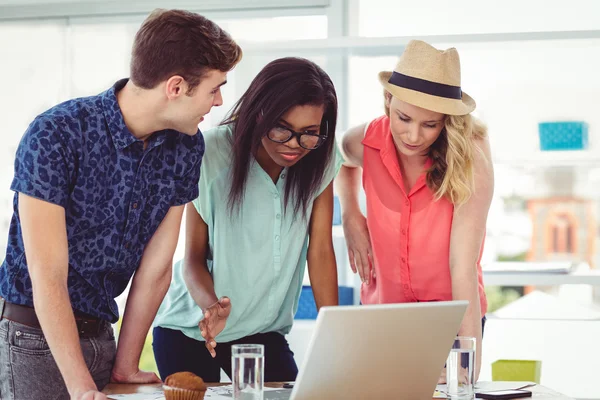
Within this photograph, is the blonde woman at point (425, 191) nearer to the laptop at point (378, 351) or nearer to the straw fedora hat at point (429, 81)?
the straw fedora hat at point (429, 81)

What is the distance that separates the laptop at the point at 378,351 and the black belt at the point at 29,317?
0.65 m

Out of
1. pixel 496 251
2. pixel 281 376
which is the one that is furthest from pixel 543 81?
pixel 281 376

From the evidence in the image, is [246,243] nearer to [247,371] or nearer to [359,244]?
[359,244]

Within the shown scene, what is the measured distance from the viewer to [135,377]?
6.43 feet

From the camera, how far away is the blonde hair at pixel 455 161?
2229 mm

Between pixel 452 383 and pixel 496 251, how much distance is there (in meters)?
2.52

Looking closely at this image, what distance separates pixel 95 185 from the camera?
72.1 inches

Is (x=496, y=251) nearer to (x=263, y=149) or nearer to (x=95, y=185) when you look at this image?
(x=263, y=149)

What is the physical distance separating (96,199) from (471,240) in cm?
104

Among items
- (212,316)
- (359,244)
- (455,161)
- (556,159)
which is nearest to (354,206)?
(359,244)

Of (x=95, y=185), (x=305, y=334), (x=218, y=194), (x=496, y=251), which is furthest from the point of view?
(x=496, y=251)

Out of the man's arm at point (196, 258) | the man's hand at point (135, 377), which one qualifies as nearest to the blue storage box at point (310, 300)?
the man's arm at point (196, 258)

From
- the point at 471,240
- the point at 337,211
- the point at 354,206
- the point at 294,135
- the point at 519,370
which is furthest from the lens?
the point at 337,211

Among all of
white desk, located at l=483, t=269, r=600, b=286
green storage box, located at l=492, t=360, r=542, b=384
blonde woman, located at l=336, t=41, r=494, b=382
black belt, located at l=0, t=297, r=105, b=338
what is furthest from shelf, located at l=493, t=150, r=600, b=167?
black belt, located at l=0, t=297, r=105, b=338
